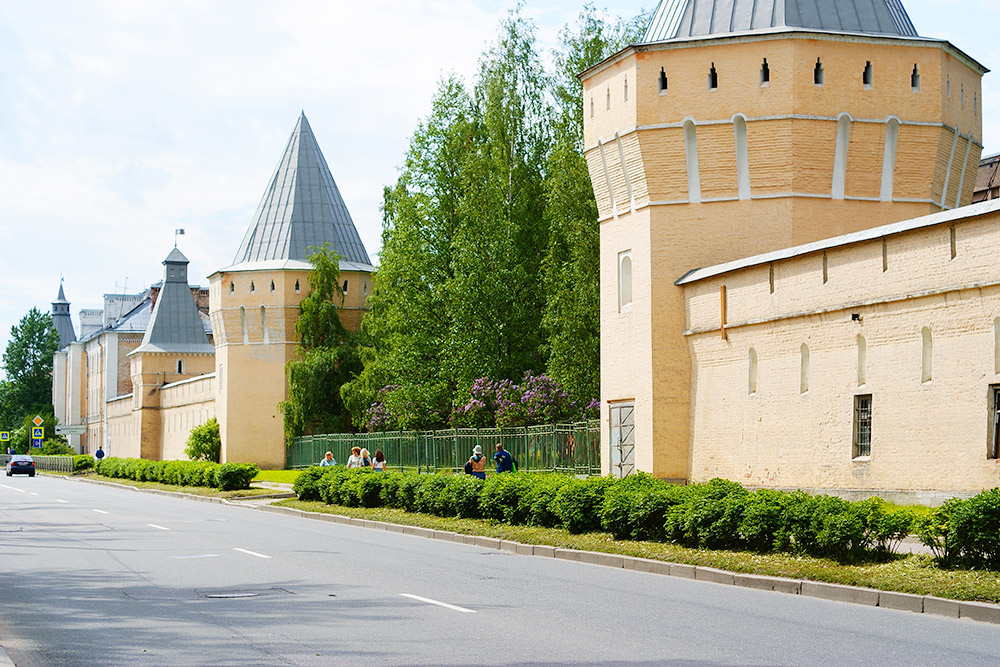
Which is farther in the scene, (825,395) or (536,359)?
(536,359)

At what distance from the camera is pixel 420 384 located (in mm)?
44188

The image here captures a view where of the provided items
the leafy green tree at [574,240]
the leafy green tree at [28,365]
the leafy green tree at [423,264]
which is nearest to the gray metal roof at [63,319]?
the leafy green tree at [28,365]

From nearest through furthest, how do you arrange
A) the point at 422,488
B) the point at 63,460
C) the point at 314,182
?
1. the point at 422,488
2. the point at 314,182
3. the point at 63,460

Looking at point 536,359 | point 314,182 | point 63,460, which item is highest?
point 314,182

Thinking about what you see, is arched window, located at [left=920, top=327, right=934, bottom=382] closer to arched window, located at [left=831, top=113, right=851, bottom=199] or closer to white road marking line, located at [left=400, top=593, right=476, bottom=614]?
arched window, located at [left=831, top=113, right=851, bottom=199]

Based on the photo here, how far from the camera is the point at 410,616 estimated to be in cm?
1086

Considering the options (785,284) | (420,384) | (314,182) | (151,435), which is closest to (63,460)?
(151,435)

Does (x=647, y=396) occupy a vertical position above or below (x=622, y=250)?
below

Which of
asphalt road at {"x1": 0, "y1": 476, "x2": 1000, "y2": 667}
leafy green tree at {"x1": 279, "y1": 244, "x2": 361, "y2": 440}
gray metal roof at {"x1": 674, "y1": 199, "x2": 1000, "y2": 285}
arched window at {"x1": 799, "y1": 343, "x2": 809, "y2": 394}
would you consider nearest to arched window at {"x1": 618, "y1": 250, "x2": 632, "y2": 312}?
gray metal roof at {"x1": 674, "y1": 199, "x2": 1000, "y2": 285}

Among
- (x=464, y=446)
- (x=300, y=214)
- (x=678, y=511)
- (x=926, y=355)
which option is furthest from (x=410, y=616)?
(x=300, y=214)

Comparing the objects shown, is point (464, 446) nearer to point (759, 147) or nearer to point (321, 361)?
point (321, 361)

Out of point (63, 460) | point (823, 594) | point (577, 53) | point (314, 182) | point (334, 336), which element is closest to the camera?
point (823, 594)

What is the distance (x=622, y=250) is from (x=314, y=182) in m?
32.9

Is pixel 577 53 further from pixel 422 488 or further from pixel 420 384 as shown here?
pixel 422 488
